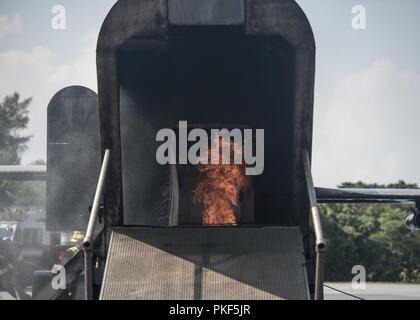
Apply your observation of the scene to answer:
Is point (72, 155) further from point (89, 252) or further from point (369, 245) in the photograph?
A: point (369, 245)

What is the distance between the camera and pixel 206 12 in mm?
11312

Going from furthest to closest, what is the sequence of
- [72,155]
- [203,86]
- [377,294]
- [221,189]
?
[377,294]
[72,155]
[203,86]
[221,189]

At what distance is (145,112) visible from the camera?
12930 mm

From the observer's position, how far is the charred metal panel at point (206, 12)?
11320 mm

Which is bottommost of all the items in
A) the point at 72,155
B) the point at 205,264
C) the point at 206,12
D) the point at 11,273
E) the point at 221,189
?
the point at 11,273

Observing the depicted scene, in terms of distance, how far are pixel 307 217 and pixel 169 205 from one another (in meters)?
1.99

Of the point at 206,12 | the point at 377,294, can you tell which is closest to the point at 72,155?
the point at 206,12

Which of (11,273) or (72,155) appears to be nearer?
(72,155)

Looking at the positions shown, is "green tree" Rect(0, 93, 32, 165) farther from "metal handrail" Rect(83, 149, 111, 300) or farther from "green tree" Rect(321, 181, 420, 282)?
"metal handrail" Rect(83, 149, 111, 300)
